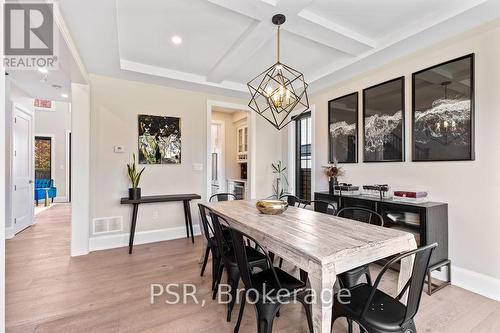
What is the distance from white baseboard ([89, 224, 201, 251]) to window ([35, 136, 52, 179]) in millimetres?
6418

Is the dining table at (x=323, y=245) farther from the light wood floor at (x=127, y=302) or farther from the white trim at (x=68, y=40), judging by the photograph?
the white trim at (x=68, y=40)

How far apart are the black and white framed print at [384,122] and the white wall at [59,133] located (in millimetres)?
9191

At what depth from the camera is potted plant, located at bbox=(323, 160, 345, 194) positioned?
366 cm

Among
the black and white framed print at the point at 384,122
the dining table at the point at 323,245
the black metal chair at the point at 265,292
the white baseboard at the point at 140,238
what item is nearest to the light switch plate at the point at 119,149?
the white baseboard at the point at 140,238

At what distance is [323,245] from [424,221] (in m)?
1.69

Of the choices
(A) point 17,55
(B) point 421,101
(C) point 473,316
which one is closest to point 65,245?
(A) point 17,55

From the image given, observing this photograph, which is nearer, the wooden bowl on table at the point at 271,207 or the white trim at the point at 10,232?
the wooden bowl on table at the point at 271,207

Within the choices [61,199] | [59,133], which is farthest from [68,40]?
[61,199]

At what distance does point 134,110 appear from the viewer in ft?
12.7

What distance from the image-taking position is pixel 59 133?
8.15 metres

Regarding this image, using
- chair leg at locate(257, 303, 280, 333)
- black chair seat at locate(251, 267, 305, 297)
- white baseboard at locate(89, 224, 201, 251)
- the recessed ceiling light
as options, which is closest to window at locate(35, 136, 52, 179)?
white baseboard at locate(89, 224, 201, 251)

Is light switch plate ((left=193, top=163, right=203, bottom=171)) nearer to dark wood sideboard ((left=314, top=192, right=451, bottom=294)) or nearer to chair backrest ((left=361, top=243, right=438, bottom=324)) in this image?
dark wood sideboard ((left=314, top=192, right=451, bottom=294))

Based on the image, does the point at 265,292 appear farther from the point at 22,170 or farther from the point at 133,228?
the point at 22,170

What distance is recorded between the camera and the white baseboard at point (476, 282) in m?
2.27
